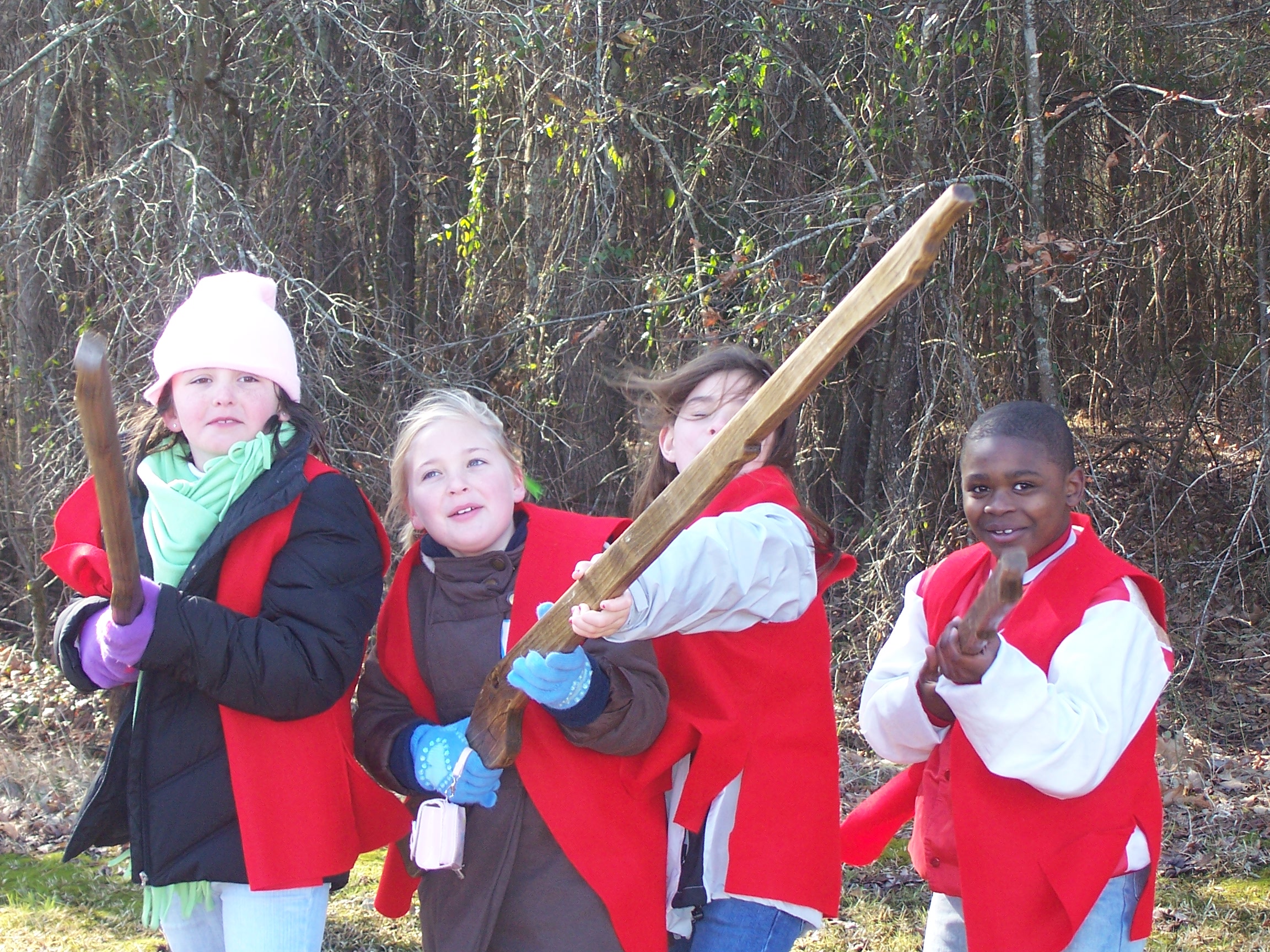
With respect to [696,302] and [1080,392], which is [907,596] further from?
[1080,392]

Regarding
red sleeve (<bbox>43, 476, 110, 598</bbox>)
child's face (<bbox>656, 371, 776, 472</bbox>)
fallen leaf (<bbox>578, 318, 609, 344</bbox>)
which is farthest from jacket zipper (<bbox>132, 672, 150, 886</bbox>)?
fallen leaf (<bbox>578, 318, 609, 344</bbox>)

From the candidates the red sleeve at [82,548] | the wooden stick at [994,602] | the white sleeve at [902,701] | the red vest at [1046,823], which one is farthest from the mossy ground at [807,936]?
the wooden stick at [994,602]

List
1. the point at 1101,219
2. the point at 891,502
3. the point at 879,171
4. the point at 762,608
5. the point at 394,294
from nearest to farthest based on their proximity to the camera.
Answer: the point at 762,608 < the point at 879,171 < the point at 891,502 < the point at 1101,219 < the point at 394,294

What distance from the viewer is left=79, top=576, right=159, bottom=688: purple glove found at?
2.04 m

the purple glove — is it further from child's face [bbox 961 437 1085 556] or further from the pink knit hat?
child's face [bbox 961 437 1085 556]

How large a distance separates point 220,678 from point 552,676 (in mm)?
611

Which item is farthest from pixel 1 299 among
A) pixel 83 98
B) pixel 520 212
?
pixel 520 212

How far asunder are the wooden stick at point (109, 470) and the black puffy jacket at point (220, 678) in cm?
11

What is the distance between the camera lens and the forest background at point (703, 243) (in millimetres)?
4988

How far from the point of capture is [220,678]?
2.09 meters

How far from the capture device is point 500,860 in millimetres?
2166

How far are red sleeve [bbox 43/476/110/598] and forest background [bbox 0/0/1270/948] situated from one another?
2.18 metres

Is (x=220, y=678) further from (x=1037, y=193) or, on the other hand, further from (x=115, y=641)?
(x=1037, y=193)

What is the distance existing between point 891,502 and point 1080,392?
164cm
